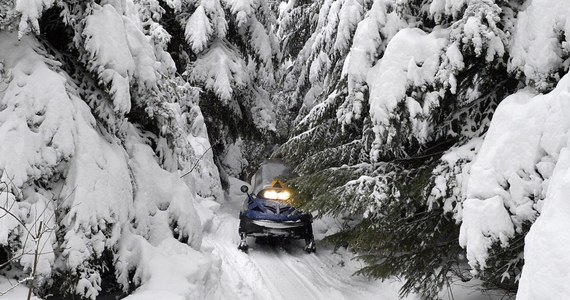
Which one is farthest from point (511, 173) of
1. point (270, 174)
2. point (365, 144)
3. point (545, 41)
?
point (270, 174)

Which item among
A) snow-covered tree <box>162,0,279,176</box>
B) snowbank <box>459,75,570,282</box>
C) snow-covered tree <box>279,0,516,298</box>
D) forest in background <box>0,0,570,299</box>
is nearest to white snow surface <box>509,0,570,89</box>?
forest in background <box>0,0,570,299</box>

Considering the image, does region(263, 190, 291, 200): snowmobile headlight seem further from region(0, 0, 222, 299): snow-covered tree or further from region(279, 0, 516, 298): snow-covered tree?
region(0, 0, 222, 299): snow-covered tree

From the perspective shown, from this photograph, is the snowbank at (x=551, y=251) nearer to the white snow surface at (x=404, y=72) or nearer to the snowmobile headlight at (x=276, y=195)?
the white snow surface at (x=404, y=72)

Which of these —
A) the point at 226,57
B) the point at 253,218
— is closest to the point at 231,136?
the point at 226,57

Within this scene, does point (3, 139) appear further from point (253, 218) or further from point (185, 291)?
point (253, 218)

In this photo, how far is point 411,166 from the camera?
6344 millimetres

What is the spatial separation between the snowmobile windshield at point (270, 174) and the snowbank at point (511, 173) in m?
7.90

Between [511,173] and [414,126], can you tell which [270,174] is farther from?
[511,173]

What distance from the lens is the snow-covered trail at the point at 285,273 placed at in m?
8.24

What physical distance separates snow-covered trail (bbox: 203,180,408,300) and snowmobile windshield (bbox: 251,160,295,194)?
1366 mm

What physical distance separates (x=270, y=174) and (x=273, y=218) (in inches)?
66.6

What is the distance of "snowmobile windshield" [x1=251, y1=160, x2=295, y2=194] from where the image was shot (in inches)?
475

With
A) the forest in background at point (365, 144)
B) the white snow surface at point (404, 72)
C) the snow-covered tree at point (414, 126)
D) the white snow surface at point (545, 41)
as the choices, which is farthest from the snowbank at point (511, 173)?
the white snow surface at point (404, 72)

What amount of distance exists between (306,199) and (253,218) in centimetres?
419
